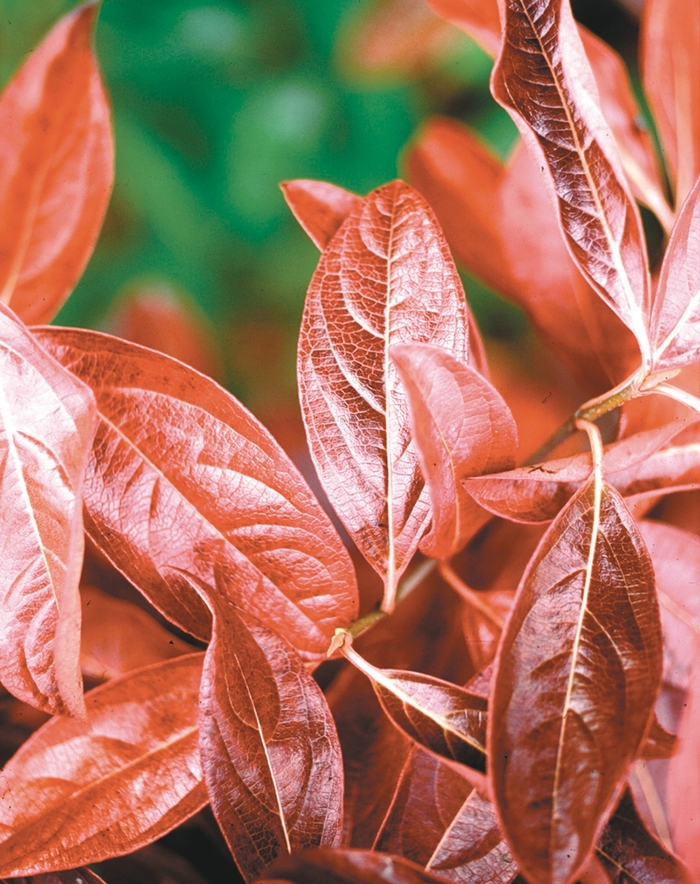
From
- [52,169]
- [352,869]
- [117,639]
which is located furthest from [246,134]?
[352,869]

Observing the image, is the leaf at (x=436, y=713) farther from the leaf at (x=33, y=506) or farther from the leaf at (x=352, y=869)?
the leaf at (x=33, y=506)

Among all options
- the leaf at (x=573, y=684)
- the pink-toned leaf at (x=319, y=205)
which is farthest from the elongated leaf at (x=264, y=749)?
the pink-toned leaf at (x=319, y=205)

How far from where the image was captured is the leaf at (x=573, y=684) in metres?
0.31

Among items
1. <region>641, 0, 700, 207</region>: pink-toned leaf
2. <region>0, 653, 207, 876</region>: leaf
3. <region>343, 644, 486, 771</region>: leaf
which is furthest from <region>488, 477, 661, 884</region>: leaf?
<region>641, 0, 700, 207</region>: pink-toned leaf

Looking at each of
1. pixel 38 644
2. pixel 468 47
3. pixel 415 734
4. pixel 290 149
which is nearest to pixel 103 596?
pixel 38 644

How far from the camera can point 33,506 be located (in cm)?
37

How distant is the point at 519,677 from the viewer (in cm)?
34

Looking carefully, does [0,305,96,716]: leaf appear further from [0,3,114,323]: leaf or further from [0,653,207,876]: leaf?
[0,3,114,323]: leaf

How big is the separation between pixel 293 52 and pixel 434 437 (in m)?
0.49

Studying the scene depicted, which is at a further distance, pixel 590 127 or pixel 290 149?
pixel 290 149

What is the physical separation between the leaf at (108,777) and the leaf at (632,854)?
0.24 metres

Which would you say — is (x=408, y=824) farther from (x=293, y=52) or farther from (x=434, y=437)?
(x=293, y=52)

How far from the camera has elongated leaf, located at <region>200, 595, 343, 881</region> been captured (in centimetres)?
36

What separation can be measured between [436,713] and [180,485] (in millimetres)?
194
